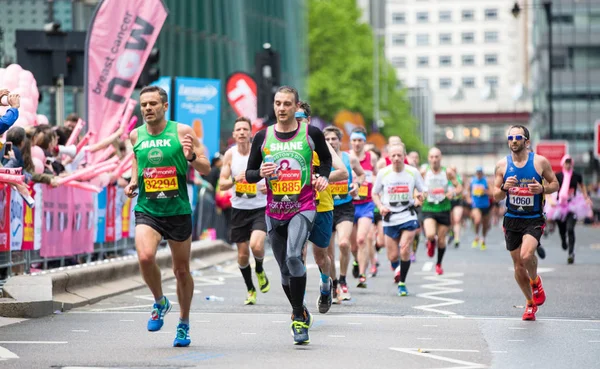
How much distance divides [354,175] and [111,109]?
4378 millimetres

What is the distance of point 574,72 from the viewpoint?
3725 inches

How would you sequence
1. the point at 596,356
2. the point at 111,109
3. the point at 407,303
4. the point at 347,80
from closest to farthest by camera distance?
the point at 596,356 < the point at 407,303 < the point at 111,109 < the point at 347,80

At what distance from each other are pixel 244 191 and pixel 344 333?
356 cm

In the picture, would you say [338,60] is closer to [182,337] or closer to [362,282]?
[362,282]

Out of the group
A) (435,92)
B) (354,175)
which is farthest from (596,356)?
(435,92)

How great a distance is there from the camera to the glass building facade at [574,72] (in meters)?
93.0

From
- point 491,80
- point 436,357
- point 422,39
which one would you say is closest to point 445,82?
point 491,80

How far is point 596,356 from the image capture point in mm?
9695

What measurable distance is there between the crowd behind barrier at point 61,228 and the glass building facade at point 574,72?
76.8 m

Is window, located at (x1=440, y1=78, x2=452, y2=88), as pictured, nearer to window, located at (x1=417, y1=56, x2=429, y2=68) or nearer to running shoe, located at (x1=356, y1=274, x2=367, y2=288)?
window, located at (x1=417, y1=56, x2=429, y2=68)

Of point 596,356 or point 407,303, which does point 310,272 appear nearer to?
point 407,303

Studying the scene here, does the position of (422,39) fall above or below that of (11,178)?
above

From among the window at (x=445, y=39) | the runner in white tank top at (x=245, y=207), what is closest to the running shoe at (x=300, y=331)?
the runner in white tank top at (x=245, y=207)

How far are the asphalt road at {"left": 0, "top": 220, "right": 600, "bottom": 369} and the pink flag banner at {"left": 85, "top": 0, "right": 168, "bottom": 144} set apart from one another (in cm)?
274
